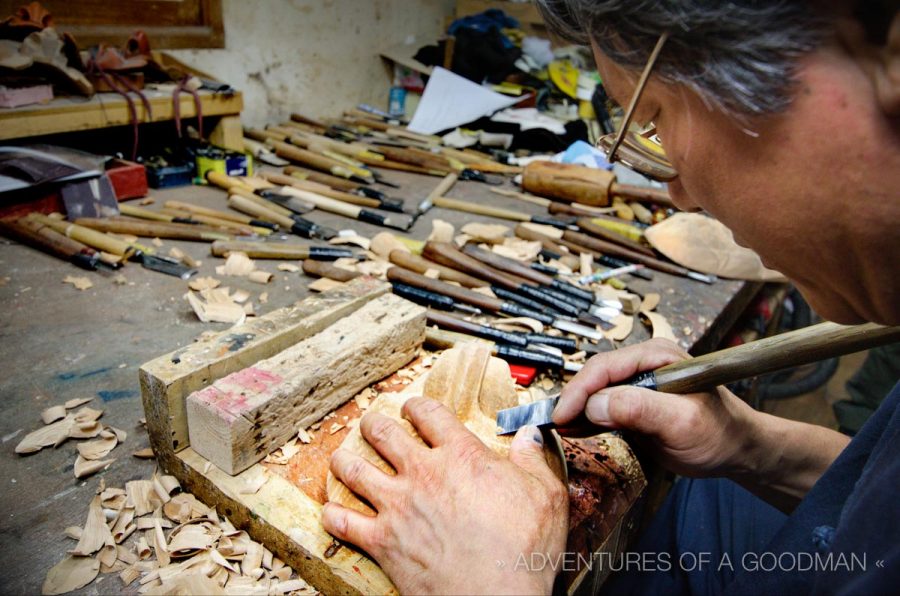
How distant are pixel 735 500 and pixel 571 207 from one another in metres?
2.03

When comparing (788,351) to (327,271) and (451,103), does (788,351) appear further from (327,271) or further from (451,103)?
(451,103)

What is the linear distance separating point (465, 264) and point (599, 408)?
1.17m

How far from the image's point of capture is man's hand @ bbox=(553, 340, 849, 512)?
46.3 inches

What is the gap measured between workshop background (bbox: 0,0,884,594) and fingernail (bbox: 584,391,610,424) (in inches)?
6.1

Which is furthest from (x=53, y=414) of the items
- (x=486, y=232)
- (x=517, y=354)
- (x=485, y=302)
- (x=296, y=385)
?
(x=486, y=232)

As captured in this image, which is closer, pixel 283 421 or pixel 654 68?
pixel 654 68

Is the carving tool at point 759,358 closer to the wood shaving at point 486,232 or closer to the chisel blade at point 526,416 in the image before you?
the chisel blade at point 526,416

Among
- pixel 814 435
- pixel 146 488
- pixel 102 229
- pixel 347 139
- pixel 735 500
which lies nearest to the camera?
pixel 146 488

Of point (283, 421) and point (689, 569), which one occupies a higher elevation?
point (283, 421)

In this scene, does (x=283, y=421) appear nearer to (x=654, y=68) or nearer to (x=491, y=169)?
(x=654, y=68)

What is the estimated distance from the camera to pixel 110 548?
1016mm

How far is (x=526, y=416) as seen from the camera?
1.22m

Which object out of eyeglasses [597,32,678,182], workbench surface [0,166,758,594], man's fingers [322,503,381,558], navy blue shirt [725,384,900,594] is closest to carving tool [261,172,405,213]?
workbench surface [0,166,758,594]

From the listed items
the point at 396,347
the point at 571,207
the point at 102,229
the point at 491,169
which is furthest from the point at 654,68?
the point at 491,169
